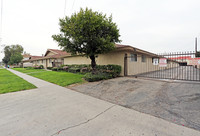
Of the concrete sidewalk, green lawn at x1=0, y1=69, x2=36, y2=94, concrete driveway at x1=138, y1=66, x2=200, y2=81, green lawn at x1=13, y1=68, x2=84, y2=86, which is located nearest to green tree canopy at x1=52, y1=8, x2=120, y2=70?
green lawn at x1=13, y1=68, x2=84, y2=86

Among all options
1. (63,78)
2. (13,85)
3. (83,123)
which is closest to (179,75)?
(83,123)

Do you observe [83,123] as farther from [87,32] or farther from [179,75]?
[179,75]

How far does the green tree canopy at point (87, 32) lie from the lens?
20.5ft

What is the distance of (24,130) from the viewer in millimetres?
1963

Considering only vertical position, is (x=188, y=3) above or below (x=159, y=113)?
above

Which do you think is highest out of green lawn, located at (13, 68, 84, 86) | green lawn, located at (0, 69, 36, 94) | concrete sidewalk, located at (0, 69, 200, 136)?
green lawn, located at (13, 68, 84, 86)

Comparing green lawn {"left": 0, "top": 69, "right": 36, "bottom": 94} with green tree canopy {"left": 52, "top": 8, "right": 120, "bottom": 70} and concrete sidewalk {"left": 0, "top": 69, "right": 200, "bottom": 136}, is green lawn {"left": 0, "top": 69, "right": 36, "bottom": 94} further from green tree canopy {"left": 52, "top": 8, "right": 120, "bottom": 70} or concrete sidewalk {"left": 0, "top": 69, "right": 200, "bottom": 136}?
green tree canopy {"left": 52, "top": 8, "right": 120, "bottom": 70}

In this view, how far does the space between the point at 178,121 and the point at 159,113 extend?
0.43 meters

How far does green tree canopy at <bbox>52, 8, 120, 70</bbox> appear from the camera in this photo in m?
6.24

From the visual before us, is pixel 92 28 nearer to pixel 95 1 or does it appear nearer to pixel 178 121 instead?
pixel 95 1

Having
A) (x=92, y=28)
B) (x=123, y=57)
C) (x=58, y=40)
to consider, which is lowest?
(x=123, y=57)

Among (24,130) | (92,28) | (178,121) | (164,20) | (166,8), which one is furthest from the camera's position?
(164,20)

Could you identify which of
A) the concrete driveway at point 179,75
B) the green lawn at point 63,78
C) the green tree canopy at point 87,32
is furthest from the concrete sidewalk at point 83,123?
the green tree canopy at point 87,32

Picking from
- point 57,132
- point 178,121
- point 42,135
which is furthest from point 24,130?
point 178,121
